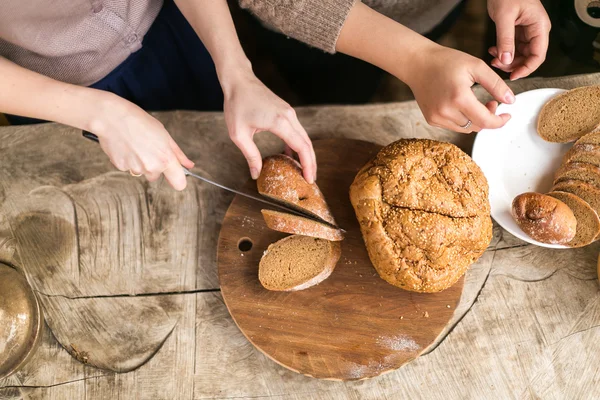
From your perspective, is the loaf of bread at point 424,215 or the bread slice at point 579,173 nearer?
the loaf of bread at point 424,215

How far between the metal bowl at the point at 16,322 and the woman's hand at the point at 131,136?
533 millimetres

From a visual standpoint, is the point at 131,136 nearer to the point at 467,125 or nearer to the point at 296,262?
the point at 296,262

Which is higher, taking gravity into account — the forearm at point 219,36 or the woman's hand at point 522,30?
the woman's hand at point 522,30

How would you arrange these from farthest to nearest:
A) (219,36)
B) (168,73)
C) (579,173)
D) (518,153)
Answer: (168,73) < (518,153) < (579,173) < (219,36)

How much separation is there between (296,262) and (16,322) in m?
0.83

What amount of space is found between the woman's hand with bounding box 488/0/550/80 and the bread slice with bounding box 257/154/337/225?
2.13 ft

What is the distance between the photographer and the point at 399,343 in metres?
1.39

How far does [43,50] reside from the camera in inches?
52.8

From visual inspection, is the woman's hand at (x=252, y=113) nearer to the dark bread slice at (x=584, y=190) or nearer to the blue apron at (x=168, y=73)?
the blue apron at (x=168, y=73)

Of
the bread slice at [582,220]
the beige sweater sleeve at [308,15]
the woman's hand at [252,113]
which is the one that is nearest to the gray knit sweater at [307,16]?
the beige sweater sleeve at [308,15]

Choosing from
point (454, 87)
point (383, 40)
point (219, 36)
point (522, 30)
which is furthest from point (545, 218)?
point (219, 36)

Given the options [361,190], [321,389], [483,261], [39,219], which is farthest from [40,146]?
[483,261]

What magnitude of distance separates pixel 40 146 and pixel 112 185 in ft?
0.95

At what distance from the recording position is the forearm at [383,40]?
1.33m
